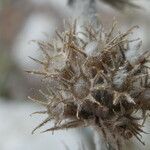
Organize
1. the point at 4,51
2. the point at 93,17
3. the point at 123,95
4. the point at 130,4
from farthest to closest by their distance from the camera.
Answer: the point at 4,51 < the point at 130,4 < the point at 93,17 < the point at 123,95

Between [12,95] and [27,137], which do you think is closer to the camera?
[27,137]

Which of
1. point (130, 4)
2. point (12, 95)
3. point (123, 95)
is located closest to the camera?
point (123, 95)

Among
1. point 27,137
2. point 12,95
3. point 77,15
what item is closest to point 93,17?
point 77,15

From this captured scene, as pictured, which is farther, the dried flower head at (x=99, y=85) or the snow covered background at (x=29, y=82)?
the snow covered background at (x=29, y=82)

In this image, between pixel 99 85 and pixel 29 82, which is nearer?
pixel 99 85

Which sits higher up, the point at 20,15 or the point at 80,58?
the point at 20,15

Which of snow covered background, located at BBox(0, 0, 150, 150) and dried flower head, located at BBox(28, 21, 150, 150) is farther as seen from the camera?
snow covered background, located at BBox(0, 0, 150, 150)

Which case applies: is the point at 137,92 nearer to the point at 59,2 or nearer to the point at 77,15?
the point at 77,15

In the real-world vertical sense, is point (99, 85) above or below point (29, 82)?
above
